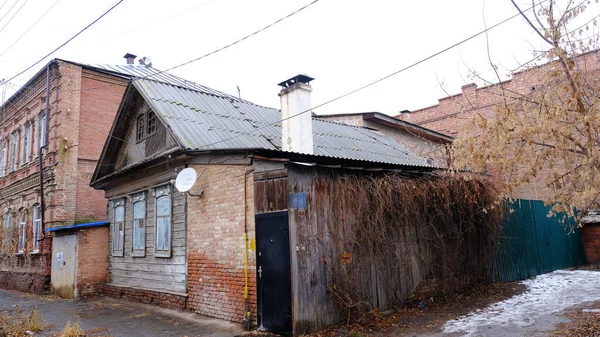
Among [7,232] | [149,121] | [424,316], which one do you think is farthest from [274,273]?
[7,232]

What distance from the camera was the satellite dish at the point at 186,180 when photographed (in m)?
8.52

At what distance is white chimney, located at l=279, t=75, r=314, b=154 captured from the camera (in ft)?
32.7

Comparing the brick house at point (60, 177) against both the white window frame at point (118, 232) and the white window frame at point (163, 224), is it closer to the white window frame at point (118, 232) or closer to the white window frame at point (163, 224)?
the white window frame at point (118, 232)

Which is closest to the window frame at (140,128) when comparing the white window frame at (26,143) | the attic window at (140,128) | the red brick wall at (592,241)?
the attic window at (140,128)

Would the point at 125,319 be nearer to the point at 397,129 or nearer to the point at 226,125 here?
the point at 226,125

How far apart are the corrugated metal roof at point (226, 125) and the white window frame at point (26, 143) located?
10.1m

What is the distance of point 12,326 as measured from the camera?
293 inches

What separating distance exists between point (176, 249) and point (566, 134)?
8.15 metres

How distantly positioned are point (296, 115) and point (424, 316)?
5274 mm

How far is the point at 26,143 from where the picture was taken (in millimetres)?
18656

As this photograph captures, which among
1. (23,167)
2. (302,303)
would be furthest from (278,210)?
(23,167)

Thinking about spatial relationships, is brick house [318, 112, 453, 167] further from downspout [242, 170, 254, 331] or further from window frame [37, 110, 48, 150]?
window frame [37, 110, 48, 150]

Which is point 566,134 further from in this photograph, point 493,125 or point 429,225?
point 429,225

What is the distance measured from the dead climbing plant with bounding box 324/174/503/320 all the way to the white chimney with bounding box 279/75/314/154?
2.18 m
